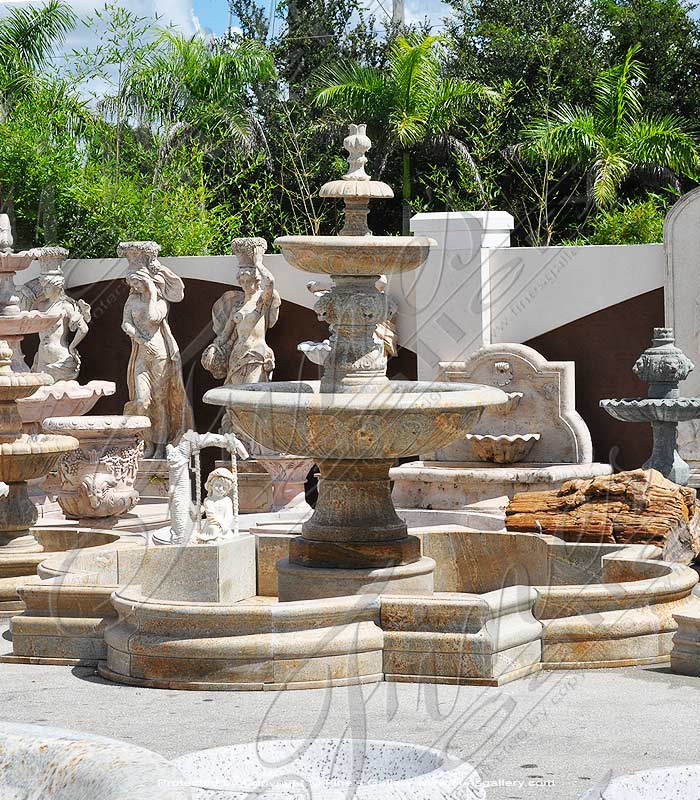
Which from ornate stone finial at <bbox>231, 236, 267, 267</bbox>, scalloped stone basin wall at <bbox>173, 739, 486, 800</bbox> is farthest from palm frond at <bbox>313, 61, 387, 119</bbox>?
scalloped stone basin wall at <bbox>173, 739, 486, 800</bbox>

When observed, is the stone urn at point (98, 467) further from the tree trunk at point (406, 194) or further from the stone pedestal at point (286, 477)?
the tree trunk at point (406, 194)

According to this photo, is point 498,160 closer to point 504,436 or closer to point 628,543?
point 504,436

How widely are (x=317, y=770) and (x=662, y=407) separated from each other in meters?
6.24

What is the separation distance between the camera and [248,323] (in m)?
12.6

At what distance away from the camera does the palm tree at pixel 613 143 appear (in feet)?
60.2

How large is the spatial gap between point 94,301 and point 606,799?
11.5 meters

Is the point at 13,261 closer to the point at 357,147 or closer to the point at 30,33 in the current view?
the point at 357,147

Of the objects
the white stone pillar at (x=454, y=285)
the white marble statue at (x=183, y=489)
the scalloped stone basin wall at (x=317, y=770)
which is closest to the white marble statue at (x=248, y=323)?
the white stone pillar at (x=454, y=285)

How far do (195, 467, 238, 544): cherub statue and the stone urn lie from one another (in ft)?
8.50

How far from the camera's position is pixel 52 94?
19297 mm

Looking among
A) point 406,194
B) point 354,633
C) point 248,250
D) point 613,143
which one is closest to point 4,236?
point 248,250

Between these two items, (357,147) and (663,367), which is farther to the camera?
(663,367)

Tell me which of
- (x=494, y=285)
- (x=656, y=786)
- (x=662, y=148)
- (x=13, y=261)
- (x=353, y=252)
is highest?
(x=662, y=148)

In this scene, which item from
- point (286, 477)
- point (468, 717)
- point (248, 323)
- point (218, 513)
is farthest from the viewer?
point (248, 323)
